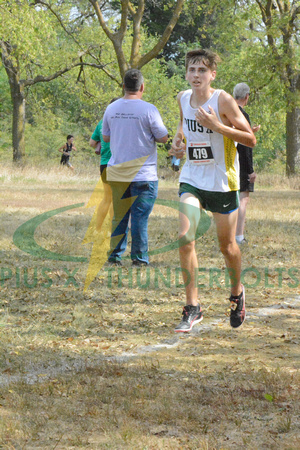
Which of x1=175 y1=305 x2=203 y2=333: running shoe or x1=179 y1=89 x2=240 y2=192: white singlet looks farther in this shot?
x1=175 y1=305 x2=203 y2=333: running shoe

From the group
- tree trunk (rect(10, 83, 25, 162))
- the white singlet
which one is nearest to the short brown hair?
the white singlet

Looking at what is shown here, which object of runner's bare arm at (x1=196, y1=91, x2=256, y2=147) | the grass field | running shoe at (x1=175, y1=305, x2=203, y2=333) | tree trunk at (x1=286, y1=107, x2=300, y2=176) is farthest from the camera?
tree trunk at (x1=286, y1=107, x2=300, y2=176)

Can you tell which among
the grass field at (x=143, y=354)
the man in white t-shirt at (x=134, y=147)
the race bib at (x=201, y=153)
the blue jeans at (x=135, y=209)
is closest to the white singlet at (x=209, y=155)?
the race bib at (x=201, y=153)

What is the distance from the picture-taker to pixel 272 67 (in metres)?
22.0

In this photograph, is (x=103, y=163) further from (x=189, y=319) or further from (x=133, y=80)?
(x=189, y=319)

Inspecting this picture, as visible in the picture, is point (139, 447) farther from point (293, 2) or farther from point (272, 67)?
point (293, 2)

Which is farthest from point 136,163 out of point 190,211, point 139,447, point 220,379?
point 139,447

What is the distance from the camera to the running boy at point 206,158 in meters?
5.16

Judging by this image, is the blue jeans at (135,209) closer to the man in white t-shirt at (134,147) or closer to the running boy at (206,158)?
the man in white t-shirt at (134,147)

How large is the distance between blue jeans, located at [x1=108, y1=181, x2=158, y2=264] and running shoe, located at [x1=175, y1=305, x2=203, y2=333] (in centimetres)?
234

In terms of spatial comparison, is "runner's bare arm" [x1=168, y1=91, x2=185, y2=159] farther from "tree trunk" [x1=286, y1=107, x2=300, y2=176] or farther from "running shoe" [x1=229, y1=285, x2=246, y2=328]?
"tree trunk" [x1=286, y1=107, x2=300, y2=176]

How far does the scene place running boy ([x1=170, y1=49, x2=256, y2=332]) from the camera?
5164 mm

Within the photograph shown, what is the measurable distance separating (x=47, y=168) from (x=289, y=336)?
2106cm

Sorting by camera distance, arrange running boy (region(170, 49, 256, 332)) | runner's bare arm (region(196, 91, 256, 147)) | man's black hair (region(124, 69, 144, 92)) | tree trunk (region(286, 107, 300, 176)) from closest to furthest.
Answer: runner's bare arm (region(196, 91, 256, 147))
running boy (region(170, 49, 256, 332))
man's black hair (region(124, 69, 144, 92))
tree trunk (region(286, 107, 300, 176))
